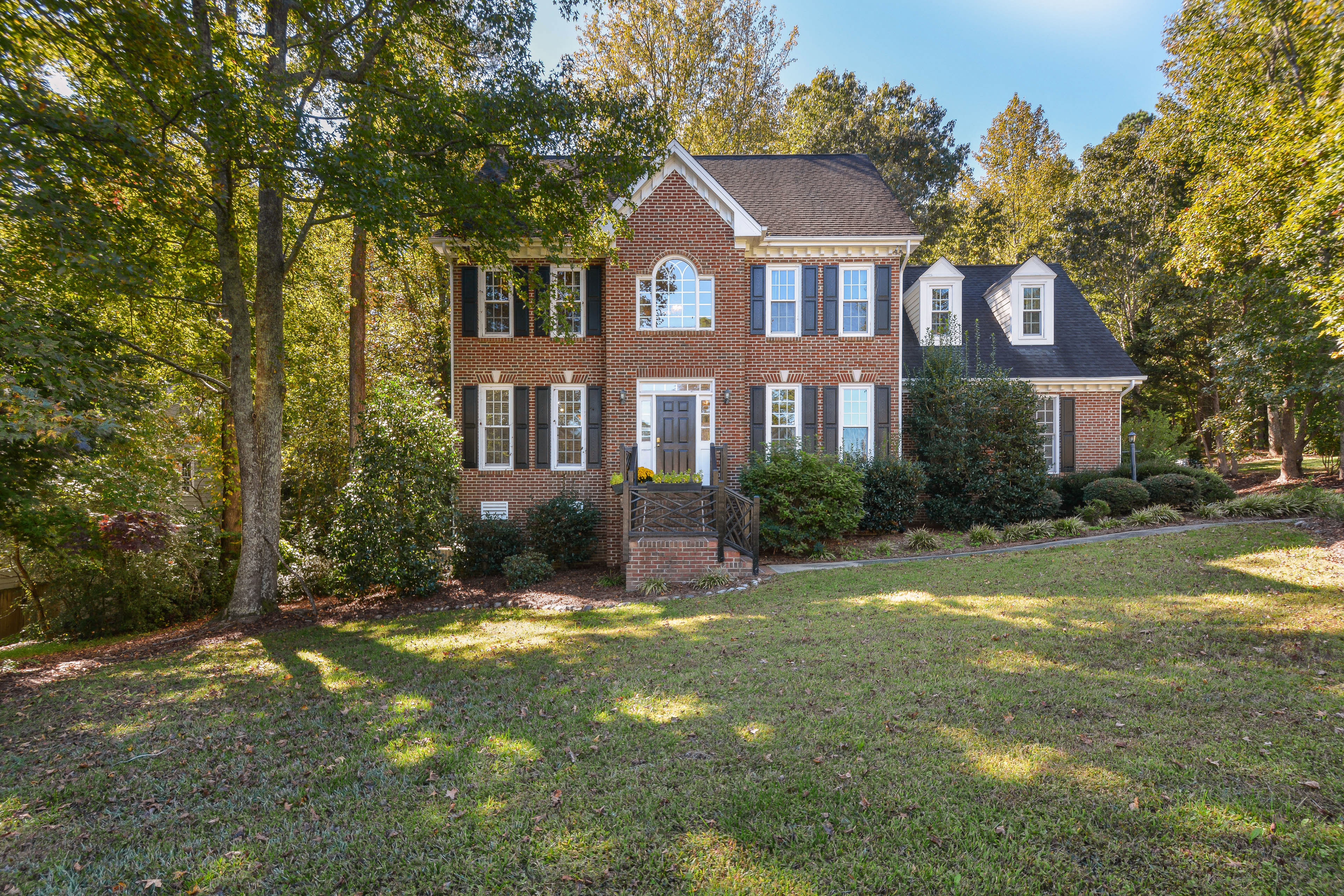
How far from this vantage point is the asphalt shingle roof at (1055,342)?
15.5m

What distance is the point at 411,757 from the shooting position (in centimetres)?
417

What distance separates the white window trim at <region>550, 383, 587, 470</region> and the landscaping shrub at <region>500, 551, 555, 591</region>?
2781 mm

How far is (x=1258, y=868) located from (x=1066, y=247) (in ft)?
83.5

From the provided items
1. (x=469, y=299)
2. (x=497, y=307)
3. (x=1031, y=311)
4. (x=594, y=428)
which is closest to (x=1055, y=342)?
(x=1031, y=311)

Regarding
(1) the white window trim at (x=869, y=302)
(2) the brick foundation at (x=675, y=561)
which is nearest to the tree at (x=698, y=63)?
(1) the white window trim at (x=869, y=302)

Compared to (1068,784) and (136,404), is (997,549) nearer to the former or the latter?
(1068,784)

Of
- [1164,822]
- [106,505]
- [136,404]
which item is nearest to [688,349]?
[136,404]

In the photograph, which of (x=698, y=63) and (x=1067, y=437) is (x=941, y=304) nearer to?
(x=1067, y=437)

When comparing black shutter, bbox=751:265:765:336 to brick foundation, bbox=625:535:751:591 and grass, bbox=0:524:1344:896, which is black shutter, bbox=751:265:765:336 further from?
grass, bbox=0:524:1344:896

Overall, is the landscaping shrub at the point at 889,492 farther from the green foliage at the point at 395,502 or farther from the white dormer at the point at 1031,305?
the green foliage at the point at 395,502

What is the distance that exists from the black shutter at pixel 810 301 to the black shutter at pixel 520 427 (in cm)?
664

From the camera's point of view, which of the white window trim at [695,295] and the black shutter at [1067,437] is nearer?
the white window trim at [695,295]

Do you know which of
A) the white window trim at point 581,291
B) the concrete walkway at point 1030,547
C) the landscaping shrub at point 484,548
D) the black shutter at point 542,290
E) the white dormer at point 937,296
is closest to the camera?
the concrete walkway at point 1030,547

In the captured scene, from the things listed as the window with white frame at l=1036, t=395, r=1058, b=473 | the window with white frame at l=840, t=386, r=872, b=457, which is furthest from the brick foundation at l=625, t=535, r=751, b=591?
the window with white frame at l=1036, t=395, r=1058, b=473
